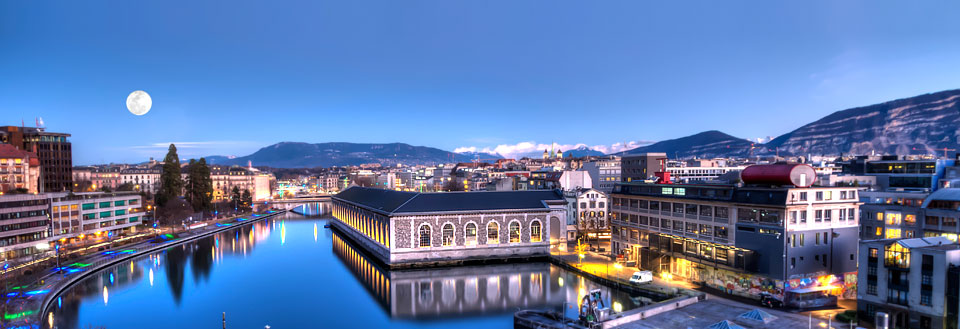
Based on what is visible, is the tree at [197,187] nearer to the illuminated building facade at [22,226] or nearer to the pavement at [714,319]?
the illuminated building facade at [22,226]

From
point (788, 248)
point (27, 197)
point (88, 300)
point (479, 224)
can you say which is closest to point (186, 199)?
point (27, 197)

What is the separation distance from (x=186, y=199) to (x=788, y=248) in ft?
335

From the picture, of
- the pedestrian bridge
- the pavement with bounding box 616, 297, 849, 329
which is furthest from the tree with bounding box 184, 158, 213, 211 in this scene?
the pavement with bounding box 616, 297, 849, 329

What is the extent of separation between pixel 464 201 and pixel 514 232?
6.34 meters

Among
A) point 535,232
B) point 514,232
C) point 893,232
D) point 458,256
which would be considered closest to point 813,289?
point 893,232

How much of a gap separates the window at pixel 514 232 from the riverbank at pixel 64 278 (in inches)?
1521

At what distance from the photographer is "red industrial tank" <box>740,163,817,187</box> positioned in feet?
113

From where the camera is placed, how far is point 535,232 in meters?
56.0

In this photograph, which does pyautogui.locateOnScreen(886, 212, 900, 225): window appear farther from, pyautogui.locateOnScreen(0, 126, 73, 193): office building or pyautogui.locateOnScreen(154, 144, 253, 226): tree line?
pyautogui.locateOnScreen(0, 126, 73, 193): office building

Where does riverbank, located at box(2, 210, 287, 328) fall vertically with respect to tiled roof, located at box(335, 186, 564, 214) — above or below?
below

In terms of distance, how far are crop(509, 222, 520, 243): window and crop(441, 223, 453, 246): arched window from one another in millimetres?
6556

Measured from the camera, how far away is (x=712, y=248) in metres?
38.7

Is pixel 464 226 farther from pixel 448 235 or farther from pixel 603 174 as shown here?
pixel 603 174

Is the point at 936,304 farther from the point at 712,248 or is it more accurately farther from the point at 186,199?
the point at 186,199
